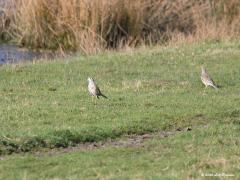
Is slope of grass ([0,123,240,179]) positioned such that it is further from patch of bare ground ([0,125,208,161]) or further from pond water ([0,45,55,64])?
pond water ([0,45,55,64])

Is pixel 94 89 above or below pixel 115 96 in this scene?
above

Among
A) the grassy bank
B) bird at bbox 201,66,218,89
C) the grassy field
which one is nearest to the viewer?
the grassy field

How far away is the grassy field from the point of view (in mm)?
9258

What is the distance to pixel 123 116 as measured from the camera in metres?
12.0

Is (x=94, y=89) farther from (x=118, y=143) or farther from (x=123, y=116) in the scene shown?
(x=118, y=143)

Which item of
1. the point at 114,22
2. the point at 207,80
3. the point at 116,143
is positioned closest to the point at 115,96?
the point at 207,80

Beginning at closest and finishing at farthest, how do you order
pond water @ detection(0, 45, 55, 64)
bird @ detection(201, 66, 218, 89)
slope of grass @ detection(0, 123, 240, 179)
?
slope of grass @ detection(0, 123, 240, 179)
bird @ detection(201, 66, 218, 89)
pond water @ detection(0, 45, 55, 64)

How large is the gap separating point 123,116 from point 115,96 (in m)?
1.97

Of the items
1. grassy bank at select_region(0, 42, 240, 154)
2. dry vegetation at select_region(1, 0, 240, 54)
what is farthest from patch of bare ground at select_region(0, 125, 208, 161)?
dry vegetation at select_region(1, 0, 240, 54)

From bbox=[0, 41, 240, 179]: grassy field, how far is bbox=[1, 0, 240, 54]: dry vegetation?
13.3 feet

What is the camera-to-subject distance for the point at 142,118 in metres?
11.9

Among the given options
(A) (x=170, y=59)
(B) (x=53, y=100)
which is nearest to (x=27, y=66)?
(A) (x=170, y=59)

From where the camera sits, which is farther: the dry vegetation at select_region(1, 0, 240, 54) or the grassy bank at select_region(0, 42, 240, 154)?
the dry vegetation at select_region(1, 0, 240, 54)

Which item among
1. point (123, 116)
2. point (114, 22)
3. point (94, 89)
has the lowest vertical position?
point (123, 116)
